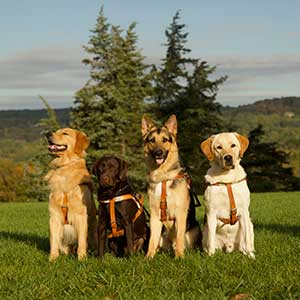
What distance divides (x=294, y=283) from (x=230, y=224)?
163 centimetres

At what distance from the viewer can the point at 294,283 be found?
4.97m

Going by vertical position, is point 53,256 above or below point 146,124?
below

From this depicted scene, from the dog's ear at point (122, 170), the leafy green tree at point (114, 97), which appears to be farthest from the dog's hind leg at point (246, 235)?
the leafy green tree at point (114, 97)

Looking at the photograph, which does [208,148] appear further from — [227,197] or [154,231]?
[154,231]

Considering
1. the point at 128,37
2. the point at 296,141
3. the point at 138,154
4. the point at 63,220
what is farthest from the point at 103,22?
the point at 296,141

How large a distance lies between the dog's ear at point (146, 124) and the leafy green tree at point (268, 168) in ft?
129

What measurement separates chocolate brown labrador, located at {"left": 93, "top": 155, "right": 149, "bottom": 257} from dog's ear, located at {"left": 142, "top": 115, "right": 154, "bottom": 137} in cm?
63

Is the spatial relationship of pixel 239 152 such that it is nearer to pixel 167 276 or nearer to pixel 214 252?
pixel 214 252

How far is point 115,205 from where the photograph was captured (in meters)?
6.66

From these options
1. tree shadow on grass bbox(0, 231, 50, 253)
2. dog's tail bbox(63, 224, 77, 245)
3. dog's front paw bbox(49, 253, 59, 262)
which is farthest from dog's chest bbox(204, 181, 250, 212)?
tree shadow on grass bbox(0, 231, 50, 253)

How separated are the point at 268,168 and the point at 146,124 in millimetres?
41116

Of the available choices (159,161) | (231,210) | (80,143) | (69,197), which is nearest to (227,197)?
(231,210)

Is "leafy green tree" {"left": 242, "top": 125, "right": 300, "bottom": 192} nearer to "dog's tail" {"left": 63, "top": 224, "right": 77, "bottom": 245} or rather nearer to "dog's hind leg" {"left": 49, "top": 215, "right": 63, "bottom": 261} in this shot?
"dog's tail" {"left": 63, "top": 224, "right": 77, "bottom": 245}

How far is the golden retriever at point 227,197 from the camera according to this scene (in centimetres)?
638
